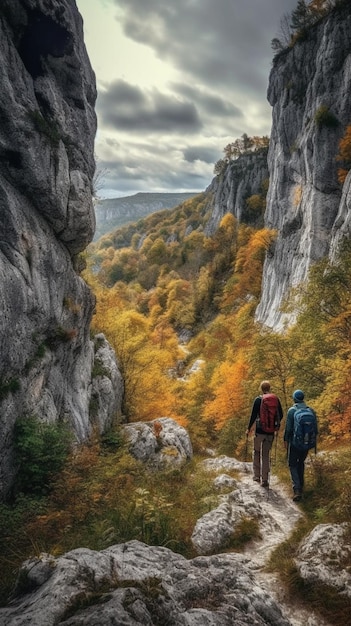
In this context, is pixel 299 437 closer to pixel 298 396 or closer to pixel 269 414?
pixel 298 396

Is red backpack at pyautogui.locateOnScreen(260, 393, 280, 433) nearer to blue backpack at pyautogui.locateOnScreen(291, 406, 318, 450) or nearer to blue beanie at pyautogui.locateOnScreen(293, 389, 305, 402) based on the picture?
blue beanie at pyautogui.locateOnScreen(293, 389, 305, 402)

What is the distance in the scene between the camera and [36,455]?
396 inches

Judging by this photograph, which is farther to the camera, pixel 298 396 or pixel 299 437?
pixel 298 396

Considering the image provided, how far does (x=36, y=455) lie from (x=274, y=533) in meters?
6.83

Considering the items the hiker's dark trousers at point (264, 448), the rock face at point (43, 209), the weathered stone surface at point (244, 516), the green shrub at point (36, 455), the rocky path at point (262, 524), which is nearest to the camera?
the rocky path at point (262, 524)

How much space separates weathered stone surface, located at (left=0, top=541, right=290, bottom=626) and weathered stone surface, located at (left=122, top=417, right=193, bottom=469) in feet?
39.2

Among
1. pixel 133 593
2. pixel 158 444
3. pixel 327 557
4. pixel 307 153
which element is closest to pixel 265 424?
pixel 327 557

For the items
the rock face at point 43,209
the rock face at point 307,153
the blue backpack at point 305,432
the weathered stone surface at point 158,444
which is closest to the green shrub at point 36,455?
the rock face at point 43,209

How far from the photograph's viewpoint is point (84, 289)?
18562 mm

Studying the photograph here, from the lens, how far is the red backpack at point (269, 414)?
394 inches

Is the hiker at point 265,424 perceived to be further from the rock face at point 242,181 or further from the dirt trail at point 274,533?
the rock face at point 242,181

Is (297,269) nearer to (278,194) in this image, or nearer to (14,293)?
(278,194)

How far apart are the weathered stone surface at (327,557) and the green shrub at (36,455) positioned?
6852mm

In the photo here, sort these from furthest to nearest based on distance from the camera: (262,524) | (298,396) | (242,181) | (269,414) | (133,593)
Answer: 1. (242,181)
2. (269,414)
3. (298,396)
4. (262,524)
5. (133,593)
